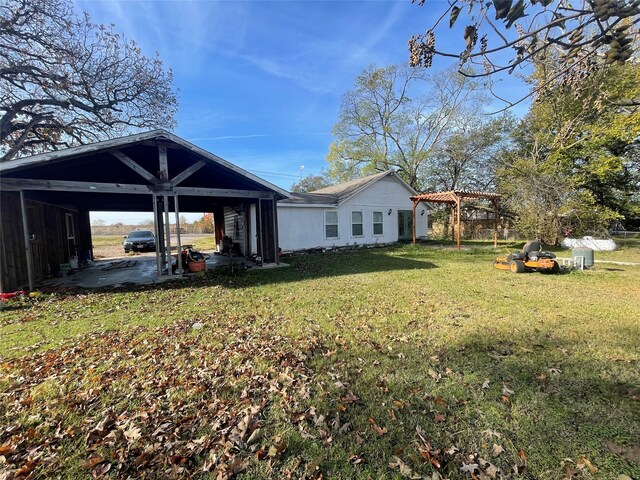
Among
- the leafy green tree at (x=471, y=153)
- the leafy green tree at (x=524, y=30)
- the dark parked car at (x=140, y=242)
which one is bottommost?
the dark parked car at (x=140, y=242)

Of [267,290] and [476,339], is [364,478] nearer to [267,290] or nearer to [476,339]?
[476,339]

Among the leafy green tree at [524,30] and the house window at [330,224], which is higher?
the leafy green tree at [524,30]

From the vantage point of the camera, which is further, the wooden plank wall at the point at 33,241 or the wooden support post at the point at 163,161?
the wooden support post at the point at 163,161

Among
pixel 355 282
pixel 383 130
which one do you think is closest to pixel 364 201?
pixel 355 282

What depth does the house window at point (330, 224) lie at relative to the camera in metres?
15.2

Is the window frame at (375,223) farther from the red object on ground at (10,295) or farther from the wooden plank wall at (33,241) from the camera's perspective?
the red object on ground at (10,295)

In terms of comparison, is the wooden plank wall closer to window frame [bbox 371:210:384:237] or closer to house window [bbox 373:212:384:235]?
window frame [bbox 371:210:384:237]

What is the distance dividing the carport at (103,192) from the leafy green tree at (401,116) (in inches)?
681

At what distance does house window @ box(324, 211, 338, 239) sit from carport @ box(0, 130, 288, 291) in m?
4.17

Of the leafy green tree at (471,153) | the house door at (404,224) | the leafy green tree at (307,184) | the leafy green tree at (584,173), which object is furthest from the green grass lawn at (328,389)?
the leafy green tree at (307,184)

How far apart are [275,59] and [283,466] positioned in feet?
43.4

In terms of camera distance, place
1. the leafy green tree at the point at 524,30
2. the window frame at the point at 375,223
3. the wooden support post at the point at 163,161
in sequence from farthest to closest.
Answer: the window frame at the point at 375,223 < the wooden support post at the point at 163,161 < the leafy green tree at the point at 524,30

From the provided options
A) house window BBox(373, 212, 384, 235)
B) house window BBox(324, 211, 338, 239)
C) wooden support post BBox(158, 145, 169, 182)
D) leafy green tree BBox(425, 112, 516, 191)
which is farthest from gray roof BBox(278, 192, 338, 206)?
leafy green tree BBox(425, 112, 516, 191)

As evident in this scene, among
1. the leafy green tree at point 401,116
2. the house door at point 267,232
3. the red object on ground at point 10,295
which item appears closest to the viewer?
the red object on ground at point 10,295
